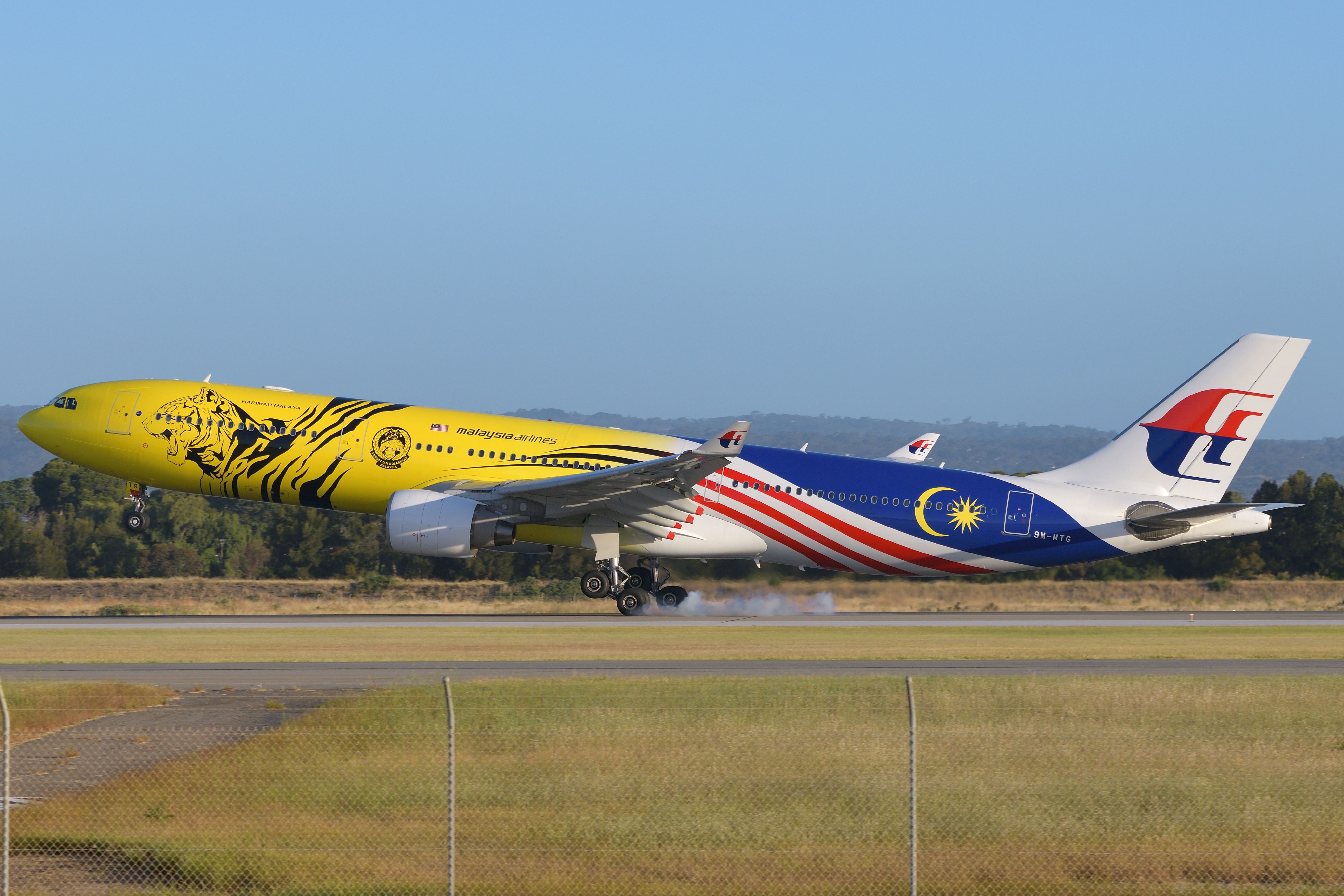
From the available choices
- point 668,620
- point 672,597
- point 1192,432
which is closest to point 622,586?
point 668,620

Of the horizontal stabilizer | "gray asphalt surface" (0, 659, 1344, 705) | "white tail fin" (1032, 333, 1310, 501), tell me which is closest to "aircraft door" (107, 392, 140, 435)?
"gray asphalt surface" (0, 659, 1344, 705)

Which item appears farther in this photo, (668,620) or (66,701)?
(668,620)

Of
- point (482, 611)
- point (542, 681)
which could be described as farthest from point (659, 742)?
point (482, 611)

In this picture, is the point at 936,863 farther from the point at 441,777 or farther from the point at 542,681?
the point at 542,681

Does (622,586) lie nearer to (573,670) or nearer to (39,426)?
(573,670)

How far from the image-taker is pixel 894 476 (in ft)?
127

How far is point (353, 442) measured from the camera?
3794cm

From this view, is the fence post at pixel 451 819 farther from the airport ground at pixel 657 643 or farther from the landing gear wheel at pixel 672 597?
the landing gear wheel at pixel 672 597

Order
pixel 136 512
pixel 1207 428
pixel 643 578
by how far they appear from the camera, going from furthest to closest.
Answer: pixel 136 512 → pixel 643 578 → pixel 1207 428

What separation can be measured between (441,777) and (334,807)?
1.87 metres

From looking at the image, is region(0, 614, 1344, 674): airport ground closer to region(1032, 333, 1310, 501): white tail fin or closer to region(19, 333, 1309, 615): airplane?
region(19, 333, 1309, 615): airplane

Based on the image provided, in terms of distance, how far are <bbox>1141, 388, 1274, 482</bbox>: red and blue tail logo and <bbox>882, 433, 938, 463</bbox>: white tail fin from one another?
8763mm

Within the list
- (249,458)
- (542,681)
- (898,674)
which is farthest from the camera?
(249,458)

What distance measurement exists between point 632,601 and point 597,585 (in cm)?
116
